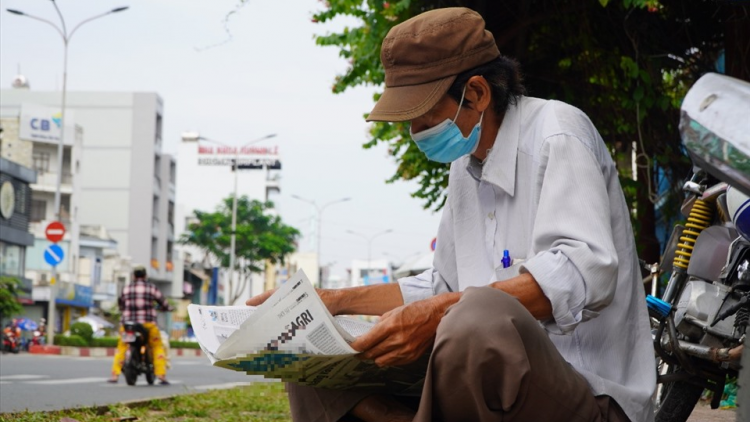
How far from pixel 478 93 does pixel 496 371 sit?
766 millimetres

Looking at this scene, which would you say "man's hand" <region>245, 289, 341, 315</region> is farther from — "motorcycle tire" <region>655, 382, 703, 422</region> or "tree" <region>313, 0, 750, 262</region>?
"tree" <region>313, 0, 750, 262</region>

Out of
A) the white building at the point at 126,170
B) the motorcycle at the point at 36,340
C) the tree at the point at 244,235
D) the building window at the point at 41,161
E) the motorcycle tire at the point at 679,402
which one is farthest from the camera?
the white building at the point at 126,170

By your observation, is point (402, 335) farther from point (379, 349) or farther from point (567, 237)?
point (567, 237)

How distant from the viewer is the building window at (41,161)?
5341 cm

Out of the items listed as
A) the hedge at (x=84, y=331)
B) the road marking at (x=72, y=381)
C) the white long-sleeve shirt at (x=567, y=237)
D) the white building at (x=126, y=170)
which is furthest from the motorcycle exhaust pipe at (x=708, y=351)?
the white building at (x=126, y=170)

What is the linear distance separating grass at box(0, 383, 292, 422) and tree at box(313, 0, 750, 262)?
2.97 m

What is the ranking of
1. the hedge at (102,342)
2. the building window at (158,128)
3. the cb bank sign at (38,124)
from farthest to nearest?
the building window at (158,128), the cb bank sign at (38,124), the hedge at (102,342)

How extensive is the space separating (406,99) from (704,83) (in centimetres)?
99

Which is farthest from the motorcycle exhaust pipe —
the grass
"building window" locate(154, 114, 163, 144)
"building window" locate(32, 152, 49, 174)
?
"building window" locate(154, 114, 163, 144)

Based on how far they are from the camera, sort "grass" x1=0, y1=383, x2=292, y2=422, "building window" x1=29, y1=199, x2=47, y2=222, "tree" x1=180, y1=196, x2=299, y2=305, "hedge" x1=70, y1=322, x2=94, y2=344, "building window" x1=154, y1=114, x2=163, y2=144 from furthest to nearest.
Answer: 1. "building window" x1=154, y1=114, x2=163, y2=144
2. "tree" x1=180, y1=196, x2=299, y2=305
3. "building window" x1=29, y1=199, x2=47, y2=222
4. "hedge" x1=70, y1=322, x2=94, y2=344
5. "grass" x1=0, y1=383, x2=292, y2=422

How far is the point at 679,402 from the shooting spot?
14.5ft

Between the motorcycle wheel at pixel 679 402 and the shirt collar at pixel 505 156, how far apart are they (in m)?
2.25

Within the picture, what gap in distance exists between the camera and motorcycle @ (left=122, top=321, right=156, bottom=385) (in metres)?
12.3

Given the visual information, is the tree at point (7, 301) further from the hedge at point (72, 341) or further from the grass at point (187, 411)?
the grass at point (187, 411)
